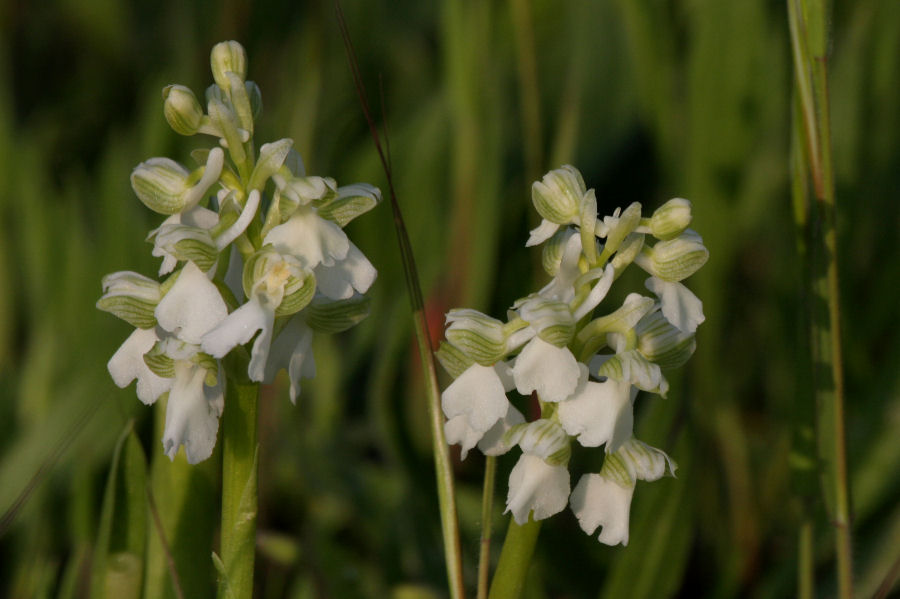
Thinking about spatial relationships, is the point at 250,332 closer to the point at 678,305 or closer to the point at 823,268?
the point at 678,305

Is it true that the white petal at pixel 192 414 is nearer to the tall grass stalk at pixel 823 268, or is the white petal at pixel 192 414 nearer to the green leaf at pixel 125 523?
the green leaf at pixel 125 523

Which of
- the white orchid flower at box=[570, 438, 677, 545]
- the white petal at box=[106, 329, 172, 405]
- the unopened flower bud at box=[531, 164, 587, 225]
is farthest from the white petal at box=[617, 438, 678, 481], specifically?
the white petal at box=[106, 329, 172, 405]

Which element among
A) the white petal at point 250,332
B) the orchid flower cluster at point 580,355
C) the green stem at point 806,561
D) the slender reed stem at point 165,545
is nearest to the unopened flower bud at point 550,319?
the orchid flower cluster at point 580,355

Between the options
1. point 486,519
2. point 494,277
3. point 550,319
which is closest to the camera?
point 550,319

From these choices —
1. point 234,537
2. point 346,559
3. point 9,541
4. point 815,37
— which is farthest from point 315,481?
point 815,37

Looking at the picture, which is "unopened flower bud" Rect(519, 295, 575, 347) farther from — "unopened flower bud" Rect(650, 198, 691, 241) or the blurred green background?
the blurred green background

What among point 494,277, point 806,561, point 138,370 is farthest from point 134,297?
point 494,277

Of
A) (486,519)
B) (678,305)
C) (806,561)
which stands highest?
(678,305)
